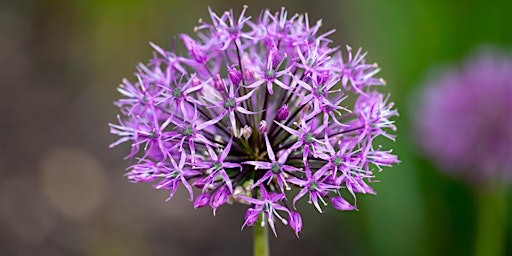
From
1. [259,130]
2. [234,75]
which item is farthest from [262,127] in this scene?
[234,75]
